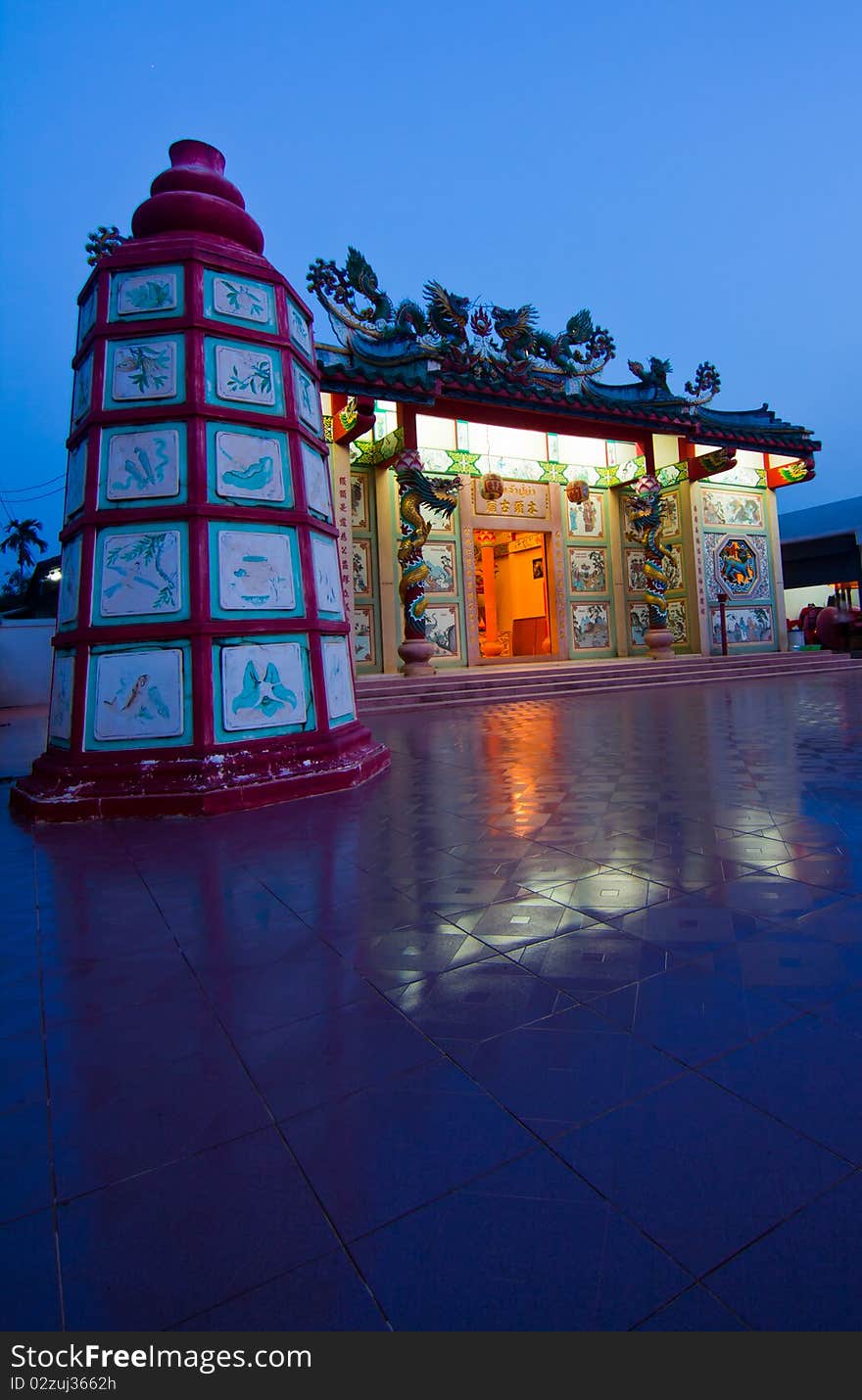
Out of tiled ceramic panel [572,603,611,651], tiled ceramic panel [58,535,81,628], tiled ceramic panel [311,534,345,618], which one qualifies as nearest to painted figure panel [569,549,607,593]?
tiled ceramic panel [572,603,611,651]

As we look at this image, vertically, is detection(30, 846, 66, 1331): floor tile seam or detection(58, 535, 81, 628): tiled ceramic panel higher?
detection(58, 535, 81, 628): tiled ceramic panel

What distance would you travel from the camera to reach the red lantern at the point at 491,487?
13836 mm

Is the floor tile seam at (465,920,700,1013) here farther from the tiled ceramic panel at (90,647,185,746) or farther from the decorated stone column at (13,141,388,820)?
the tiled ceramic panel at (90,647,185,746)

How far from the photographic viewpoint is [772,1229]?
3.18 ft

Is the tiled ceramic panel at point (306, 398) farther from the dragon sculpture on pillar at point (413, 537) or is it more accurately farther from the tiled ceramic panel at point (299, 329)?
the dragon sculpture on pillar at point (413, 537)

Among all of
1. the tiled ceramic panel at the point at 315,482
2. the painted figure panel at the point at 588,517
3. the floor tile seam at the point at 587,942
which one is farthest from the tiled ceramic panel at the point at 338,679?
the painted figure panel at the point at 588,517

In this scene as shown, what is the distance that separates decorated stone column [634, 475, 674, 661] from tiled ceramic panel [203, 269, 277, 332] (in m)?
10.4

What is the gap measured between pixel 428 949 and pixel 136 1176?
0.94 meters

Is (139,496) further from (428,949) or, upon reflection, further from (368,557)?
(368,557)

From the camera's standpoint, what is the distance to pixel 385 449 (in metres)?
12.1

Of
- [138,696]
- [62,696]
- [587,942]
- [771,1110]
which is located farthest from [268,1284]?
[62,696]

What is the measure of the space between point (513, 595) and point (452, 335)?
646 cm

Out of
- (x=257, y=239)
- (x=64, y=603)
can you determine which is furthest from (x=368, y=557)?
(x=64, y=603)

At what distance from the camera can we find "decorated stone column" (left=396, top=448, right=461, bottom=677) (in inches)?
440
